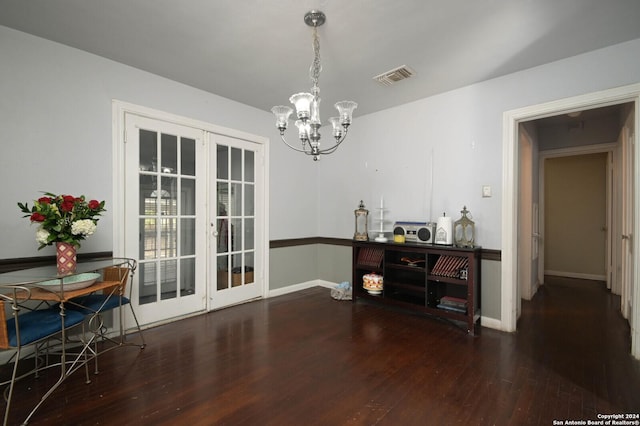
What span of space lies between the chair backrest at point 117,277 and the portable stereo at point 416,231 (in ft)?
9.38

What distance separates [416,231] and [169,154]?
2.94 m

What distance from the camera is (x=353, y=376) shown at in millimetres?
2154

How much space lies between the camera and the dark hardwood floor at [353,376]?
1.75 metres

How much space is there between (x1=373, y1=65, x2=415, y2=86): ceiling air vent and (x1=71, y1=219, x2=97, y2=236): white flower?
2.85 m

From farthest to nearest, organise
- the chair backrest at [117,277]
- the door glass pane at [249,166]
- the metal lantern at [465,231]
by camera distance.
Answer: the door glass pane at [249,166] < the metal lantern at [465,231] < the chair backrest at [117,277]

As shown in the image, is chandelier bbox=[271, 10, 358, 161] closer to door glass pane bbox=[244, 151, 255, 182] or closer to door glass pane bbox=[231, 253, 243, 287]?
door glass pane bbox=[244, 151, 255, 182]

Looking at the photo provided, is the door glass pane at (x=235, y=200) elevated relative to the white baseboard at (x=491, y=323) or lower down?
elevated

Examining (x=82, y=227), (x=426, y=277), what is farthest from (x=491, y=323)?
(x=82, y=227)

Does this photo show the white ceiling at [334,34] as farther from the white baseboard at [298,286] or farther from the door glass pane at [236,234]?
the white baseboard at [298,286]

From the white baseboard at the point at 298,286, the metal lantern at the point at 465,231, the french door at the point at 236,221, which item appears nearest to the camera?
the metal lantern at the point at 465,231

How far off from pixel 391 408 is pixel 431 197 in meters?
2.46

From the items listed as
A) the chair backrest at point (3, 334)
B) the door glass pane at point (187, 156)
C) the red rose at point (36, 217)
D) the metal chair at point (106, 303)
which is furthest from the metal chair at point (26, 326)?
the door glass pane at point (187, 156)

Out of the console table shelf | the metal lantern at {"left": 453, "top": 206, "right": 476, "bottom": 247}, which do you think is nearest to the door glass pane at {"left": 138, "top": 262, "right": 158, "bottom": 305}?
the console table shelf

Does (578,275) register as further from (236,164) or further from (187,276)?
(187,276)
